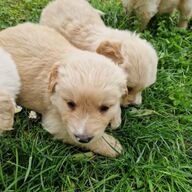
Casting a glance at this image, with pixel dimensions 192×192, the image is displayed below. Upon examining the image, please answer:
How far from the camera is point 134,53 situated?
452 cm

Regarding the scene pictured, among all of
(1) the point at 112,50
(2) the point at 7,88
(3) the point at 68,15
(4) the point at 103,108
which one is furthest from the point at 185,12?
(2) the point at 7,88

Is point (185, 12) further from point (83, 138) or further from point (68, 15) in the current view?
point (83, 138)

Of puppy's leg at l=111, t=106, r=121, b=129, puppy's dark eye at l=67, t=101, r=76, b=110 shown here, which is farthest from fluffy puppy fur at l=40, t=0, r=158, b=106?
puppy's dark eye at l=67, t=101, r=76, b=110

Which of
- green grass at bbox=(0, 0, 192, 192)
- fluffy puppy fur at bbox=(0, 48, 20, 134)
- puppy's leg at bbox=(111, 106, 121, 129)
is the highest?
fluffy puppy fur at bbox=(0, 48, 20, 134)

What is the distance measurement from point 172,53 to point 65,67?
90.8 inches

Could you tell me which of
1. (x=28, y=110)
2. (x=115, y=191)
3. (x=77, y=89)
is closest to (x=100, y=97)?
(x=77, y=89)

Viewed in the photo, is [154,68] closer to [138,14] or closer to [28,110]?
[28,110]

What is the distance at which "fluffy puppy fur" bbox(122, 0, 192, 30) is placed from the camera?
246 inches

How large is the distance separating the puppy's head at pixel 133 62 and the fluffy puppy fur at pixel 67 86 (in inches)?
13.1

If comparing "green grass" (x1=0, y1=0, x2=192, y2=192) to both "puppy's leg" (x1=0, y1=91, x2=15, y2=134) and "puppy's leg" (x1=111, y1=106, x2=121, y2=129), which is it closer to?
"puppy's leg" (x1=111, y1=106, x2=121, y2=129)

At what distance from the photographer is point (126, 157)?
4.17m

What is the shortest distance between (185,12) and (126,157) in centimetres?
317

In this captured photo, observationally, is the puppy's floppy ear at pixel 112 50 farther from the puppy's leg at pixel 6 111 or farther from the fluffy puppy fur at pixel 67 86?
the puppy's leg at pixel 6 111

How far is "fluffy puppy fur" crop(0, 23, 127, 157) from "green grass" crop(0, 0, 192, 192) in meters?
0.15
